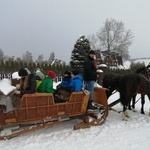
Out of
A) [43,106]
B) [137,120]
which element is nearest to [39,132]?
[43,106]

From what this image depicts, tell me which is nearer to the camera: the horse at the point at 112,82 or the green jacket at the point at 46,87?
the green jacket at the point at 46,87

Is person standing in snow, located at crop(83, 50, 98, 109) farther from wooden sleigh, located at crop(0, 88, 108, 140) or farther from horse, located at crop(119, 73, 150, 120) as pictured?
horse, located at crop(119, 73, 150, 120)

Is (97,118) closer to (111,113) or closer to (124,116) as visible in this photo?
(124,116)

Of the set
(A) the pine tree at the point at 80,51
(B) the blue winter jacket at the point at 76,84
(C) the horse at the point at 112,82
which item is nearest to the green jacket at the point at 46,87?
(B) the blue winter jacket at the point at 76,84

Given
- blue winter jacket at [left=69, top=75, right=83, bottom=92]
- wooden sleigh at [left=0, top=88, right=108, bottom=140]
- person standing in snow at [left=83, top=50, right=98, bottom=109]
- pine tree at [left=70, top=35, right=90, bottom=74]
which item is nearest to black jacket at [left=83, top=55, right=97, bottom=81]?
person standing in snow at [left=83, top=50, right=98, bottom=109]

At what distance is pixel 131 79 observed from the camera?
22.7 ft

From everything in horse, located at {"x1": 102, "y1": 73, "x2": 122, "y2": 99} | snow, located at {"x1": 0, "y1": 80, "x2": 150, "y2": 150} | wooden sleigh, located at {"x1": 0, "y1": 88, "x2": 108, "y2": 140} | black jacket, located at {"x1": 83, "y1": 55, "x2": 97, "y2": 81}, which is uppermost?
black jacket, located at {"x1": 83, "y1": 55, "x2": 97, "y2": 81}

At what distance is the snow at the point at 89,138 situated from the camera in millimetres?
4473

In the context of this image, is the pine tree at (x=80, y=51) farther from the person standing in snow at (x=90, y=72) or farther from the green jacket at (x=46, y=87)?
the green jacket at (x=46, y=87)

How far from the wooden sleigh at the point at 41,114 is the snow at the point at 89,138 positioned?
0.22 m

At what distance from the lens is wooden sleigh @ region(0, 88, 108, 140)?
480 cm

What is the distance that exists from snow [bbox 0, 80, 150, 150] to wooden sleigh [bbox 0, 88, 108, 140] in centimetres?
22

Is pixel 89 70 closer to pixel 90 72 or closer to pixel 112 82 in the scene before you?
pixel 90 72

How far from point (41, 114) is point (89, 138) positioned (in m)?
1.20
